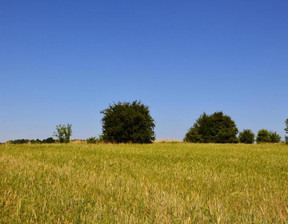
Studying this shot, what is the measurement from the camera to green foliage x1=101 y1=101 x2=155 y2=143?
26141 mm

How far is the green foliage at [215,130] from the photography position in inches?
1640

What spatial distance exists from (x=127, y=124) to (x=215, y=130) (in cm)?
2066

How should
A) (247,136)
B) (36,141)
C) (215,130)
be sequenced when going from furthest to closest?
(247,136) → (215,130) → (36,141)

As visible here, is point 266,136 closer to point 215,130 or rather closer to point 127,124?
point 215,130

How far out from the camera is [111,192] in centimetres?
390

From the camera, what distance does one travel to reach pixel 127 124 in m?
26.3

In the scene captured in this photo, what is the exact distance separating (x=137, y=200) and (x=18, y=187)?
2.20 m

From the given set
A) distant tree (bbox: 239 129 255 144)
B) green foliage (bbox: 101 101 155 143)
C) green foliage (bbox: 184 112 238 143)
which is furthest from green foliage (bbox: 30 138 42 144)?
distant tree (bbox: 239 129 255 144)

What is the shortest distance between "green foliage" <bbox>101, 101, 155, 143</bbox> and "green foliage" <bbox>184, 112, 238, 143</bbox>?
17.7 meters

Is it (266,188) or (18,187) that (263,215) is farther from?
(18,187)

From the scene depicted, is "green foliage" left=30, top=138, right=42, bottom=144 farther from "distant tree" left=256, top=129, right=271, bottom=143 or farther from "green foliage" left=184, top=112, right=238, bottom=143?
"distant tree" left=256, top=129, right=271, bottom=143

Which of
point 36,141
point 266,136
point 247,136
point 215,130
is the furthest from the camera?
point 266,136

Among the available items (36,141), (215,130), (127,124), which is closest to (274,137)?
(215,130)

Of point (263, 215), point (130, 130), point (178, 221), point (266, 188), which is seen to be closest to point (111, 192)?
point (178, 221)
